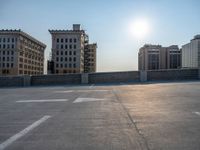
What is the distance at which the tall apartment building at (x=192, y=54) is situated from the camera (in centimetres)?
14070

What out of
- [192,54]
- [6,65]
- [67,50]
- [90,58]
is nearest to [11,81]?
[67,50]

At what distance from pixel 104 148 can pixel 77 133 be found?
143 cm

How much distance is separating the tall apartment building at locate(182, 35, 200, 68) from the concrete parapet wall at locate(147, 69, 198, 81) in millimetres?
105535

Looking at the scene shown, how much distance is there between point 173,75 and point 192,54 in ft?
Result: 367

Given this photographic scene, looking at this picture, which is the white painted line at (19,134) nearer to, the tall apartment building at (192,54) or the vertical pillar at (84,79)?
the vertical pillar at (84,79)

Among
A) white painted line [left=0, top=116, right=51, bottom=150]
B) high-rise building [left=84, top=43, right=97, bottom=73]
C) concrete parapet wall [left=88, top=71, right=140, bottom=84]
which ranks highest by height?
high-rise building [left=84, top=43, right=97, bottom=73]

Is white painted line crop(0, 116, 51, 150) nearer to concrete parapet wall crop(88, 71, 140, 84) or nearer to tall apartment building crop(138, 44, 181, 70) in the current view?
concrete parapet wall crop(88, 71, 140, 84)

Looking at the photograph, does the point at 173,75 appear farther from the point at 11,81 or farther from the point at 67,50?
the point at 67,50

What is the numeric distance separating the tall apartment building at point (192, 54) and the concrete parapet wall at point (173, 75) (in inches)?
4155

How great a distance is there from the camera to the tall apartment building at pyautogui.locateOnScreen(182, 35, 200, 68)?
14070 centimetres

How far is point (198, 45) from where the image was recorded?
143000 mm

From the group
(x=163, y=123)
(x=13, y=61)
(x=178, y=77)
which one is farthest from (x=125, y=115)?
(x=13, y=61)

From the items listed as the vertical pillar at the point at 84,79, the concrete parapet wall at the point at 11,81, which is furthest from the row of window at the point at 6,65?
the vertical pillar at the point at 84,79

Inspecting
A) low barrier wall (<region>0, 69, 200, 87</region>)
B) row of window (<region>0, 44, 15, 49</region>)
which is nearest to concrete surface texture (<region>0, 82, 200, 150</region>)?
low barrier wall (<region>0, 69, 200, 87</region>)
